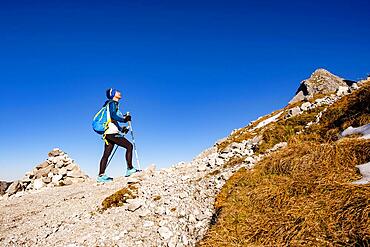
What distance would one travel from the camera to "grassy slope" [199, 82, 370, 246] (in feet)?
17.0

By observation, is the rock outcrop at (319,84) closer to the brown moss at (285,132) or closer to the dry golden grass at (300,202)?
the brown moss at (285,132)

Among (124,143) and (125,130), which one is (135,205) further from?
(125,130)

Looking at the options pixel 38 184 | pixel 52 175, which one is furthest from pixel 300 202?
pixel 52 175

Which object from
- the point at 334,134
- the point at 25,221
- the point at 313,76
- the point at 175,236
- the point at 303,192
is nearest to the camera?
the point at 303,192

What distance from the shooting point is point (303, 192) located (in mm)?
6609

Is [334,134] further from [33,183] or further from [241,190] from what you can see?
[33,183]

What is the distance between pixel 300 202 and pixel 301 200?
3.4 inches

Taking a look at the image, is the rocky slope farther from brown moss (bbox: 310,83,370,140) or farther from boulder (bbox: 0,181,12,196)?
boulder (bbox: 0,181,12,196)

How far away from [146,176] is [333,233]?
10942mm

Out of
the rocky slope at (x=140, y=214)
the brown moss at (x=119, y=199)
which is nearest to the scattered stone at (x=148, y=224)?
the rocky slope at (x=140, y=214)

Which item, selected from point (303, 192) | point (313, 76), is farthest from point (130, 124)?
point (313, 76)

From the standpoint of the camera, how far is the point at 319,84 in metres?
30.5

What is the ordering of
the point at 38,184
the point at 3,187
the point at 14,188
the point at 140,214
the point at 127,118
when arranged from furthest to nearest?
1. the point at 3,187
2. the point at 14,188
3. the point at 38,184
4. the point at 127,118
5. the point at 140,214

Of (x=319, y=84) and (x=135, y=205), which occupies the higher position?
(x=319, y=84)
